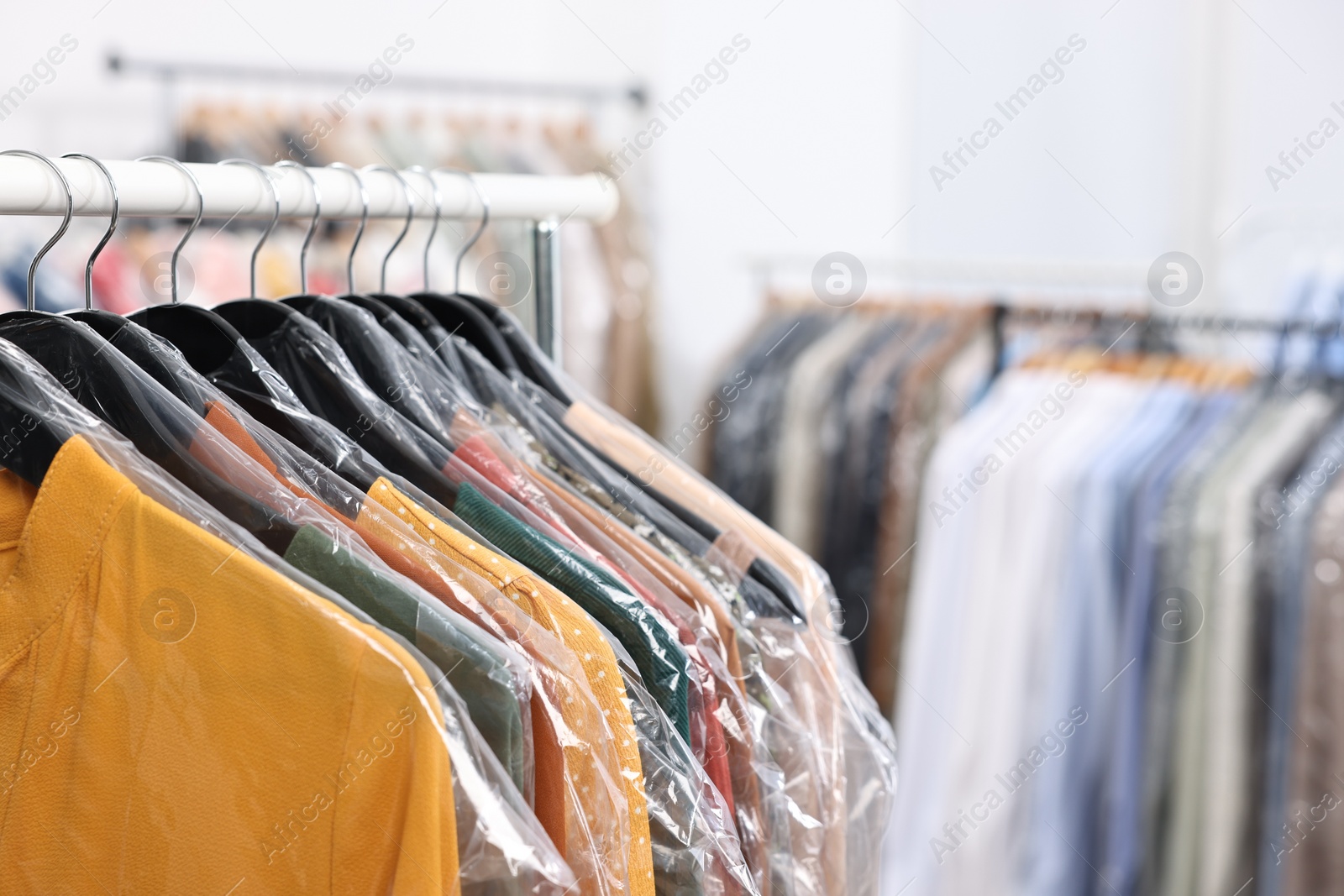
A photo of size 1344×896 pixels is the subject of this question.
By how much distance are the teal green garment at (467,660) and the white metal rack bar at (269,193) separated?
0.29m

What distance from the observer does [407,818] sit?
476 mm

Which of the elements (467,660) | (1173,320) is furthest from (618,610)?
(1173,320)

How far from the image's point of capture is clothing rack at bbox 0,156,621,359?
63cm

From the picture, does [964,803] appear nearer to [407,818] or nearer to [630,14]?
[407,818]

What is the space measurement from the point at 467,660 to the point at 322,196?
1.26 ft

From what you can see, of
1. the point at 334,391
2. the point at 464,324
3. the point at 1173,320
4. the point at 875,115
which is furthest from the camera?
the point at 875,115

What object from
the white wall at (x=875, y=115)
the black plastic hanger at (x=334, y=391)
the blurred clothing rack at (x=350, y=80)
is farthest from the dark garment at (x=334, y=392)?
the blurred clothing rack at (x=350, y=80)

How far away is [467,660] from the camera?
0.52 meters

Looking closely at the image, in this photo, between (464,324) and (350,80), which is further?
(350,80)

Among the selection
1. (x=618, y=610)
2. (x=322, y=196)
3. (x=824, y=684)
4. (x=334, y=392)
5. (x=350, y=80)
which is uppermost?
(x=350, y=80)

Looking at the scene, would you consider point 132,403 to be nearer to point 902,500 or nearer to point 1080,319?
point 902,500

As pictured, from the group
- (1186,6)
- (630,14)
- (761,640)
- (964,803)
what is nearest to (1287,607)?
(964,803)

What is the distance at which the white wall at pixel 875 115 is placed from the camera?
2221 mm

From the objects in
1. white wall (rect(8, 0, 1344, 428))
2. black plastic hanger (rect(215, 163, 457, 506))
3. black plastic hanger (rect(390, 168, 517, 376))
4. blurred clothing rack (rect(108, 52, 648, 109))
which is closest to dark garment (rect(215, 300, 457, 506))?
black plastic hanger (rect(215, 163, 457, 506))
